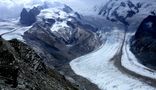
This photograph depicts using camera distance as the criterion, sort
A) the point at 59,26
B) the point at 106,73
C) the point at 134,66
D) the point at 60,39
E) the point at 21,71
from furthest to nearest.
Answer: the point at 59,26, the point at 60,39, the point at 134,66, the point at 106,73, the point at 21,71

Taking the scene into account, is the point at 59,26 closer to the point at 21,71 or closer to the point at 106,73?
the point at 106,73

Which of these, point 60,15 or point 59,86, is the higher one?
point 59,86

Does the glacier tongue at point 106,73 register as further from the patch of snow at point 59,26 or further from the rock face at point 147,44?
the patch of snow at point 59,26

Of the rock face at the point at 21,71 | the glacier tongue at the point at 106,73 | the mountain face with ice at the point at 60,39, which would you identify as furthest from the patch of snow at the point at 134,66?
the rock face at the point at 21,71

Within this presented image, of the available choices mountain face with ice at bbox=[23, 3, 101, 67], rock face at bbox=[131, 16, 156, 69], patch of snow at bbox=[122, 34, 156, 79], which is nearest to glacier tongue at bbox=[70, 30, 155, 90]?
patch of snow at bbox=[122, 34, 156, 79]

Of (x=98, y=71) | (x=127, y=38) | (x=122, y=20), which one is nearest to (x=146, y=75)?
(x=98, y=71)

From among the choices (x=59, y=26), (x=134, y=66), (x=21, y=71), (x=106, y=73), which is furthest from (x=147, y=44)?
(x=21, y=71)

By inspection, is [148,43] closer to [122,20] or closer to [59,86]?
[59,86]
